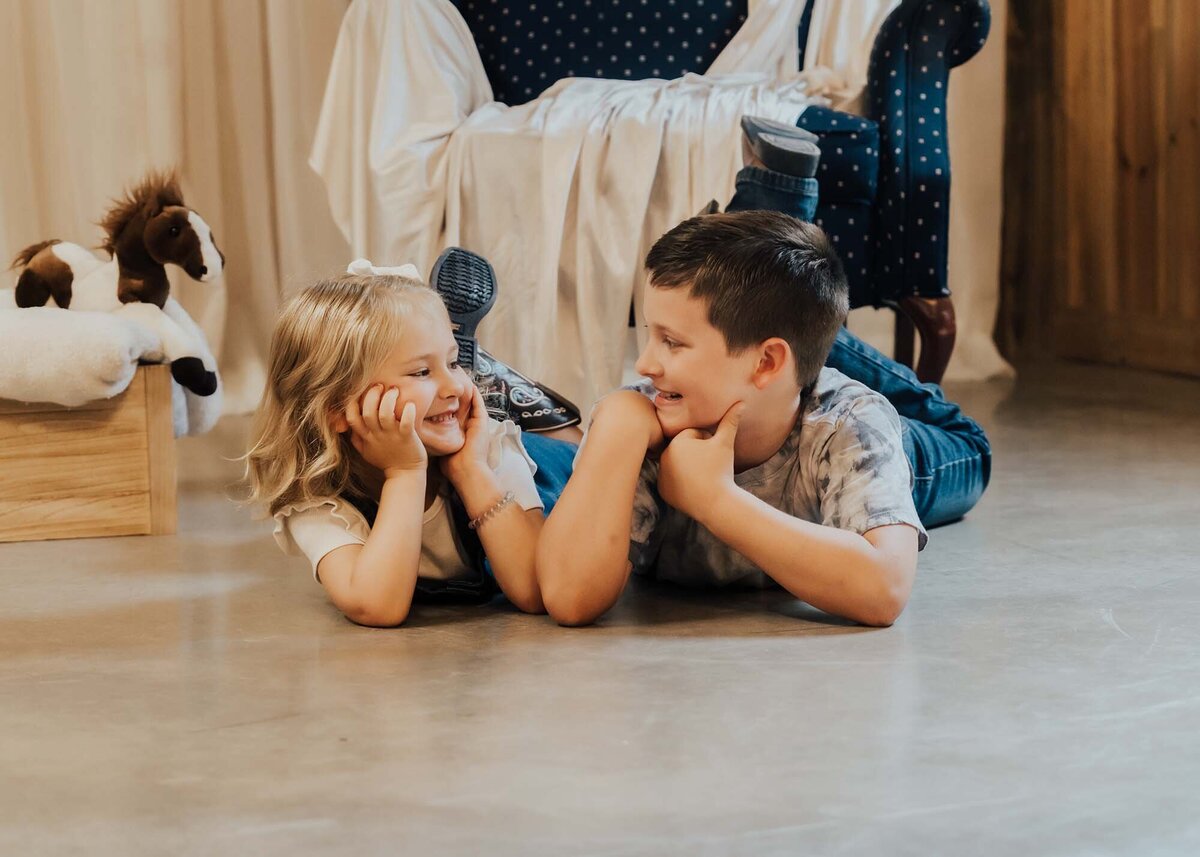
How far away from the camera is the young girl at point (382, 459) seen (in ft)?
3.99

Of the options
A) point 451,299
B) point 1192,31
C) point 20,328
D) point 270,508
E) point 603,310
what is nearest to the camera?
point 270,508

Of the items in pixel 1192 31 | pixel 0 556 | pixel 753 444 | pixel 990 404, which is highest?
pixel 1192 31

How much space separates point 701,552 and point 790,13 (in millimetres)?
1569

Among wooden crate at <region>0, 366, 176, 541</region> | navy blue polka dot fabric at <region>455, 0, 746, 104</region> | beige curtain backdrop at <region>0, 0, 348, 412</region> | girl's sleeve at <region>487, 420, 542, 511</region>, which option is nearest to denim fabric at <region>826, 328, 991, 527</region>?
girl's sleeve at <region>487, 420, 542, 511</region>

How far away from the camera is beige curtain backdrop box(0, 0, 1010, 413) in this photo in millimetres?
2941

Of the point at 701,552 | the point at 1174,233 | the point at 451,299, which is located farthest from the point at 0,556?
the point at 1174,233

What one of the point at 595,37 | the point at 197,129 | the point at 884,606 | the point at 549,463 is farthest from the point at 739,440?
the point at 197,129

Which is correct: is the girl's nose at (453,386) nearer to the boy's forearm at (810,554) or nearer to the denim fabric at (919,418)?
the boy's forearm at (810,554)

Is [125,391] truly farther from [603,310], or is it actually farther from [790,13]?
[790,13]

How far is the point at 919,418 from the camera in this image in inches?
65.8

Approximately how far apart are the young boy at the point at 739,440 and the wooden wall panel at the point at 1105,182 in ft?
6.43

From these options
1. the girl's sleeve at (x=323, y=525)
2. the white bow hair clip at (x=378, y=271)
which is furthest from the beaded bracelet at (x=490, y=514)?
the white bow hair clip at (x=378, y=271)

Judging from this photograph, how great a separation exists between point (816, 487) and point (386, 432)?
392 mm

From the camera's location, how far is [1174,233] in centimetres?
296
